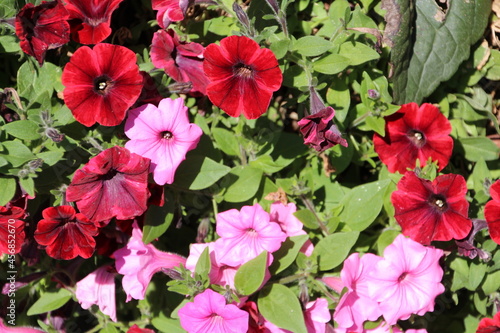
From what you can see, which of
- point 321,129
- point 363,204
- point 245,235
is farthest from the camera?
point 363,204

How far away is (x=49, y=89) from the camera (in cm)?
183

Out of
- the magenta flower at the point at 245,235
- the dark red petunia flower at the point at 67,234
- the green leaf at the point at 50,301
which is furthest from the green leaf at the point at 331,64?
the green leaf at the point at 50,301

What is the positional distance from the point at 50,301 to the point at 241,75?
1042 mm

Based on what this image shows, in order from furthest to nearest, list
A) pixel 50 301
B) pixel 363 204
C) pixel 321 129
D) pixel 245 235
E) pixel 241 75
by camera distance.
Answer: pixel 50 301
pixel 363 204
pixel 245 235
pixel 241 75
pixel 321 129

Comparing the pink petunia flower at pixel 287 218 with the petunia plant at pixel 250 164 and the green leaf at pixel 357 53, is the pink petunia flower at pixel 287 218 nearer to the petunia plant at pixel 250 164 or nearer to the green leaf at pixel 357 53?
the petunia plant at pixel 250 164

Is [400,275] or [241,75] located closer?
[241,75]

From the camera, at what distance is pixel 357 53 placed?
1.84m

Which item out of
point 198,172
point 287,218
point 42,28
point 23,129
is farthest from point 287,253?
point 42,28

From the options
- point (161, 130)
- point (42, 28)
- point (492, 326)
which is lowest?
point (492, 326)

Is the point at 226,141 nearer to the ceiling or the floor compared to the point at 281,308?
nearer to the ceiling

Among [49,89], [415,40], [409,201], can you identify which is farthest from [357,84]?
[49,89]

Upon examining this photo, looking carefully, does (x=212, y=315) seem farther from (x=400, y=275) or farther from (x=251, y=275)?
(x=400, y=275)

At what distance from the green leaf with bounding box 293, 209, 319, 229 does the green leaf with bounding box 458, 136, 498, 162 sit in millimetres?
629

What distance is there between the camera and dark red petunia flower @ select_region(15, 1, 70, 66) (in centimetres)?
165
